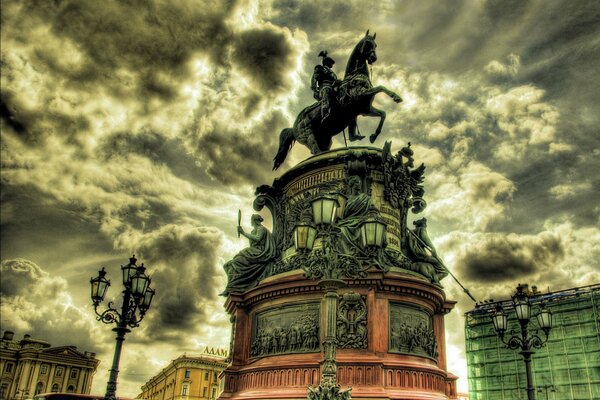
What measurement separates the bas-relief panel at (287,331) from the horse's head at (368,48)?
11969mm

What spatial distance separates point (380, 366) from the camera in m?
15.1

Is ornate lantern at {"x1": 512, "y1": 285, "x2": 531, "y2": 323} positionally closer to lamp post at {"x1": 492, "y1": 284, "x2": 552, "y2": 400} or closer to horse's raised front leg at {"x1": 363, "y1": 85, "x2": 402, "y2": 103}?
lamp post at {"x1": 492, "y1": 284, "x2": 552, "y2": 400}

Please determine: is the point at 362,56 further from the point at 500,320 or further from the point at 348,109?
the point at 500,320

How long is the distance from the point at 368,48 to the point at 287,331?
1311cm

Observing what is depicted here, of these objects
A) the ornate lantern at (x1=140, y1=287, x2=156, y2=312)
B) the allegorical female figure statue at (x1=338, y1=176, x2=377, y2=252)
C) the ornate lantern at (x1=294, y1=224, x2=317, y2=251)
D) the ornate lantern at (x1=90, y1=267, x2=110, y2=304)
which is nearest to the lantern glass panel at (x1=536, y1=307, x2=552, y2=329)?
the allegorical female figure statue at (x1=338, y1=176, x2=377, y2=252)

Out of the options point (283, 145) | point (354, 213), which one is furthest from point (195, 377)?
point (354, 213)

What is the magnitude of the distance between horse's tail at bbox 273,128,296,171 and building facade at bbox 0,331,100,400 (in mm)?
66200

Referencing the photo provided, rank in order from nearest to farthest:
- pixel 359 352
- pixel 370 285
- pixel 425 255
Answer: pixel 359 352
pixel 370 285
pixel 425 255

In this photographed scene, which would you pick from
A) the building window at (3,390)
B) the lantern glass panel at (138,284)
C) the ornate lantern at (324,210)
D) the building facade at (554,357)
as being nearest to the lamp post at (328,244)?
the ornate lantern at (324,210)

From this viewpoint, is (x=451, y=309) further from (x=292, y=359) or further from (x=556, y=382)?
(x=556, y=382)

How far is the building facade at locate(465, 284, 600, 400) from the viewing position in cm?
3869

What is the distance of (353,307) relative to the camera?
16.2m

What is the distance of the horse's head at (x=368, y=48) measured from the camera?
22.7 meters

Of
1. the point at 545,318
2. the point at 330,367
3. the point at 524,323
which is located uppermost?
the point at 545,318
